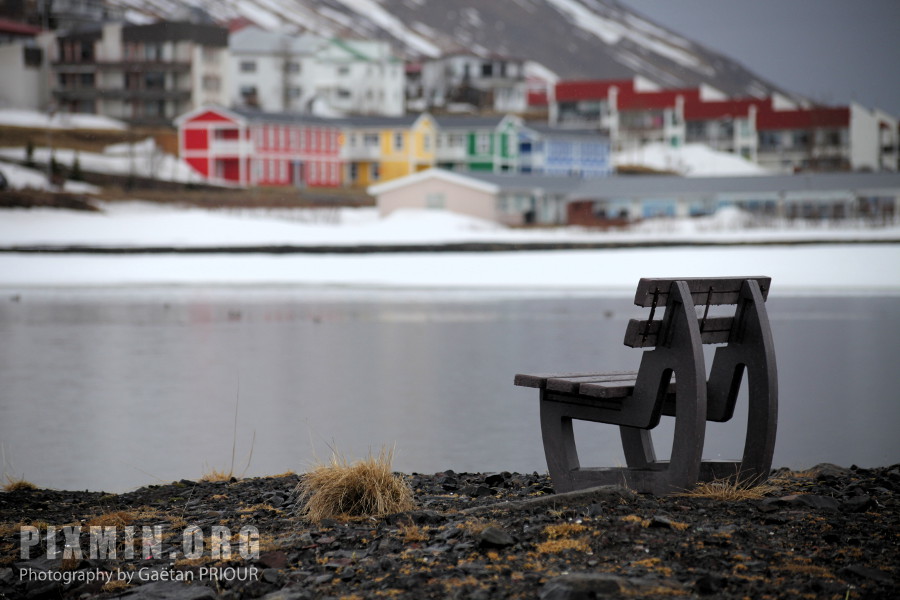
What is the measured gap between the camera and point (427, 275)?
34.0 m

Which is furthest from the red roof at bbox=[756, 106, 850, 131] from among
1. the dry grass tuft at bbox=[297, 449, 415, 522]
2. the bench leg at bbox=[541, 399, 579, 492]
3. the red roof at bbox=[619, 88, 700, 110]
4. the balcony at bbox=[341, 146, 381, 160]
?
the dry grass tuft at bbox=[297, 449, 415, 522]

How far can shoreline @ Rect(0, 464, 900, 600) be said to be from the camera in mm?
4266

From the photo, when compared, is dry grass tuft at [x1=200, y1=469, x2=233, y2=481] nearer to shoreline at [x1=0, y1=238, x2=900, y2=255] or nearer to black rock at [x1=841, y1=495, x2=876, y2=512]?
black rock at [x1=841, y1=495, x2=876, y2=512]

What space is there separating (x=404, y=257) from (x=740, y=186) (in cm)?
2157

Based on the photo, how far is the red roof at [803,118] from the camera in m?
81.0

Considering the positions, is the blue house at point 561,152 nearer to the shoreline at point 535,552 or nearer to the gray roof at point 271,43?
the gray roof at point 271,43

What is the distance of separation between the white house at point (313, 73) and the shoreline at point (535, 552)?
7191 cm

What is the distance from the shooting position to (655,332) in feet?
17.8

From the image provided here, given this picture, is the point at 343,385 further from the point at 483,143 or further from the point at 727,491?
the point at 483,143

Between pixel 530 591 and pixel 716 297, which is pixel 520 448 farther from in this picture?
pixel 530 591

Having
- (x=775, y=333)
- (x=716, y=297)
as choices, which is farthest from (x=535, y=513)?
(x=775, y=333)

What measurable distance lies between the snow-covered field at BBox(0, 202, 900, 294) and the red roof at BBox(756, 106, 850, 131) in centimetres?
3545

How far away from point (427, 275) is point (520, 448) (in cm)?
2490

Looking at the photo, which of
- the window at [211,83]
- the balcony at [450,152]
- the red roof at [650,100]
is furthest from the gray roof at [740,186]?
the red roof at [650,100]
